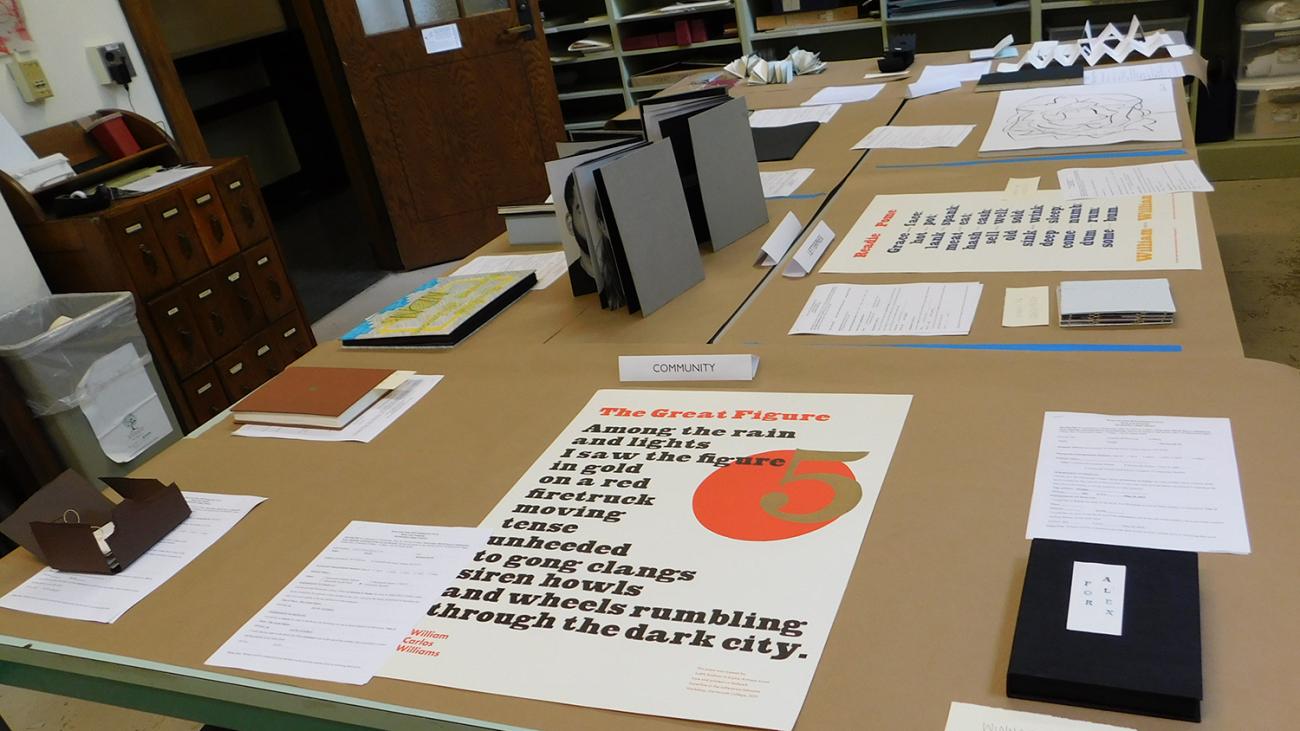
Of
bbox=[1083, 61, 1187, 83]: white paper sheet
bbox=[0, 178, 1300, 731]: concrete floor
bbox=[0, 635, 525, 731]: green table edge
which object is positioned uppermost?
bbox=[1083, 61, 1187, 83]: white paper sheet

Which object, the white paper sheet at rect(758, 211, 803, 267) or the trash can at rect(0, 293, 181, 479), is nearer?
the white paper sheet at rect(758, 211, 803, 267)

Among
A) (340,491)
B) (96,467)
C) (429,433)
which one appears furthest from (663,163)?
(96,467)

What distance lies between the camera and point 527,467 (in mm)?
1107

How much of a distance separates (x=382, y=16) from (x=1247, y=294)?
3.30 meters

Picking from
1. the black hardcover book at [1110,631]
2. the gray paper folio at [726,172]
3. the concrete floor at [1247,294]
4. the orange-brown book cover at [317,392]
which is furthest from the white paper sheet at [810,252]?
the concrete floor at [1247,294]

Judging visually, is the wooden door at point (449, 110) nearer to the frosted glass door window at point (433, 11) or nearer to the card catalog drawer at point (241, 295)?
the frosted glass door window at point (433, 11)

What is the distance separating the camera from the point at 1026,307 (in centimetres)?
127

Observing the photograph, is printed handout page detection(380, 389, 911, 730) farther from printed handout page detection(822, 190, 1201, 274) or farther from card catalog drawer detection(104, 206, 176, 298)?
card catalog drawer detection(104, 206, 176, 298)

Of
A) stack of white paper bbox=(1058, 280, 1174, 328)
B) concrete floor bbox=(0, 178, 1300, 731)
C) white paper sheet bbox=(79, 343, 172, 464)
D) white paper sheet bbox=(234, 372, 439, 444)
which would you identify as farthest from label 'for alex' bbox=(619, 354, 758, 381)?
white paper sheet bbox=(79, 343, 172, 464)

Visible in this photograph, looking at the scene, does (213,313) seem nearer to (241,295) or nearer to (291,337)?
(241,295)

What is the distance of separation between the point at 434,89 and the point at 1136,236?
10.2ft

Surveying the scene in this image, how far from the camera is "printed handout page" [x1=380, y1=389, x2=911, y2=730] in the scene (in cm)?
76

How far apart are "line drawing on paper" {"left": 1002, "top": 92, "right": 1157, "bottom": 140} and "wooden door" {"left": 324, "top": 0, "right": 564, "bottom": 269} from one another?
2.06 metres

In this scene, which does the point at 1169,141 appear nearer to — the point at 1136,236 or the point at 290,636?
the point at 1136,236
